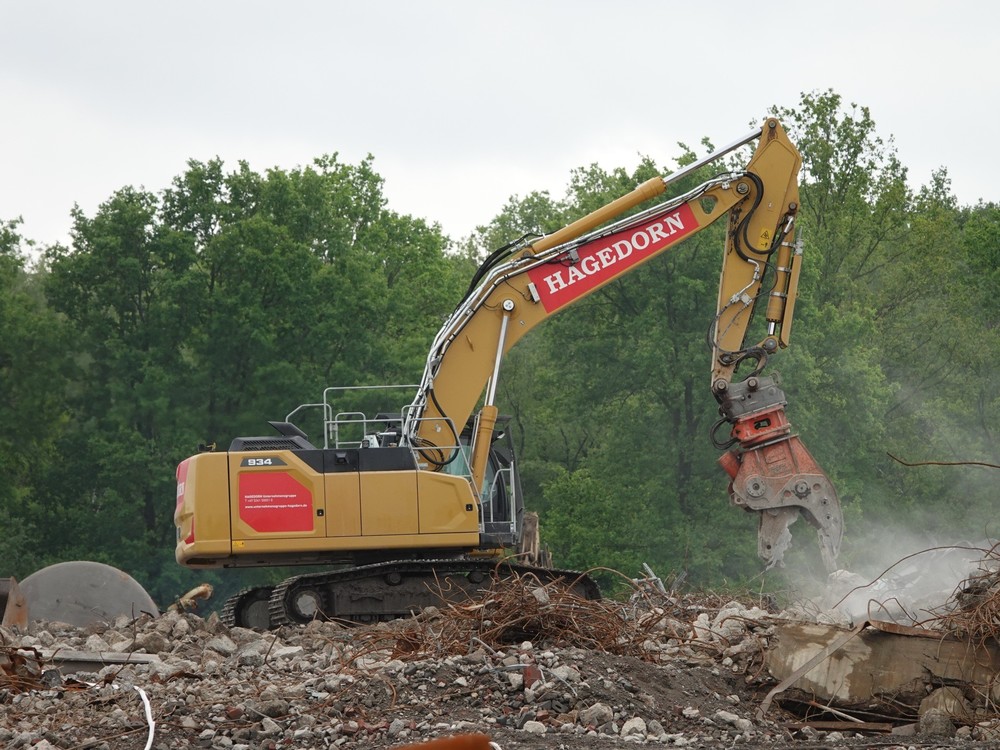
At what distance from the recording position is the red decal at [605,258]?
14.4 metres

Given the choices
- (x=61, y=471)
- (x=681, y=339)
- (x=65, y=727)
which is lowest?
(x=65, y=727)

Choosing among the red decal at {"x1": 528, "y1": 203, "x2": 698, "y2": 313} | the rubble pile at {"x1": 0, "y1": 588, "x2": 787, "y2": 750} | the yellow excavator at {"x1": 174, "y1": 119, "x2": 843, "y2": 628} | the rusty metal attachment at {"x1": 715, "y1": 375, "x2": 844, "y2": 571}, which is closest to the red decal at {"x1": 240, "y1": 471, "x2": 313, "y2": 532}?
the yellow excavator at {"x1": 174, "y1": 119, "x2": 843, "y2": 628}

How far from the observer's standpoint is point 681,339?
34.0 meters

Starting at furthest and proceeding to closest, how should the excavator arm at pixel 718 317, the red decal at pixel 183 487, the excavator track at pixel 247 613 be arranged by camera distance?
1. the excavator track at pixel 247 613
2. the excavator arm at pixel 718 317
3. the red decal at pixel 183 487

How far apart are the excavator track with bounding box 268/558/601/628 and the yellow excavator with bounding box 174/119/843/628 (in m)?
0.01

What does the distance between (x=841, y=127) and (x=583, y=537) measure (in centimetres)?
1375

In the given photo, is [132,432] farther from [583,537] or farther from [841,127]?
[841,127]

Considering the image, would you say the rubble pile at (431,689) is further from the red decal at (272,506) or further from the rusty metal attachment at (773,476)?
the rusty metal attachment at (773,476)

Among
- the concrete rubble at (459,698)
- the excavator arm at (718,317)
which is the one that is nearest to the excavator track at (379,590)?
the excavator arm at (718,317)

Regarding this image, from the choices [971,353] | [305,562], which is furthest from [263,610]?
[971,353]

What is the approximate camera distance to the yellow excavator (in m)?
13.5

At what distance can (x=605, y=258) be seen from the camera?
576 inches

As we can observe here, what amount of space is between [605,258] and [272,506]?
398cm

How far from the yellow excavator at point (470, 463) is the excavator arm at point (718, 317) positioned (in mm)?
16
